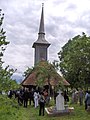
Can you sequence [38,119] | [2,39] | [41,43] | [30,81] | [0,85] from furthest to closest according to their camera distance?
[41,43] < [30,81] < [38,119] < [2,39] < [0,85]

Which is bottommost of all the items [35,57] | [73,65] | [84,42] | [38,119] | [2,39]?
[38,119]

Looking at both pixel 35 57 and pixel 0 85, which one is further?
pixel 35 57

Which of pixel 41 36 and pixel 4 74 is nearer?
pixel 4 74

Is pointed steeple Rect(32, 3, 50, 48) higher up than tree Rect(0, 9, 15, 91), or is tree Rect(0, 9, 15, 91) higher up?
pointed steeple Rect(32, 3, 50, 48)

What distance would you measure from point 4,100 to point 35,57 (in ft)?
231

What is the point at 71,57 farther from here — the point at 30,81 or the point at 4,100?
the point at 4,100

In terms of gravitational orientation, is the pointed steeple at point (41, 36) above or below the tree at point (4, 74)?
above

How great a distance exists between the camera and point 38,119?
21922mm

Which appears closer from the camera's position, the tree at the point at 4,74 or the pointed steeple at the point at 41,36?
the tree at the point at 4,74

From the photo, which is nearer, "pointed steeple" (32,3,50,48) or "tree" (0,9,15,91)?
"tree" (0,9,15,91)

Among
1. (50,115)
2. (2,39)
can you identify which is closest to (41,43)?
(50,115)

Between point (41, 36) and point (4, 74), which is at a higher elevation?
point (41, 36)

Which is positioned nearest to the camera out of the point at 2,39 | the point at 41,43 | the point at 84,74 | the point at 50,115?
the point at 2,39

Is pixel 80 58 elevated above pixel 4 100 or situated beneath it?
elevated above
